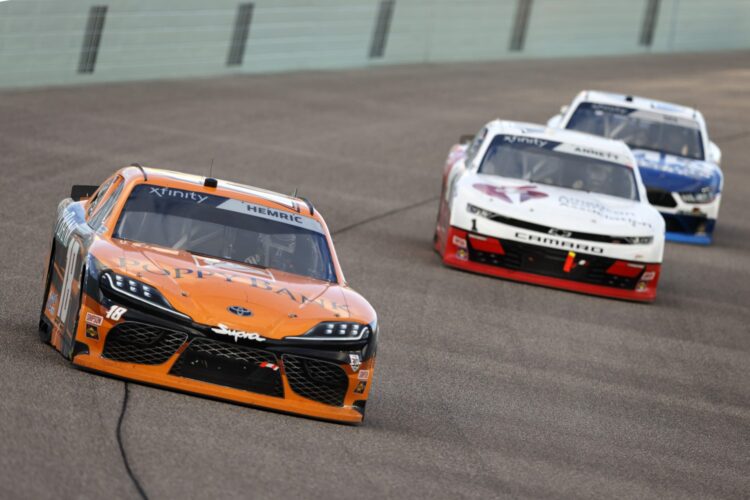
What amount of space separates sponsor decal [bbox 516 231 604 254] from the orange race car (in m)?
5.65

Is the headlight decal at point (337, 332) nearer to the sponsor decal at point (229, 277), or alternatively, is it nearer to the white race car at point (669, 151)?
the sponsor decal at point (229, 277)

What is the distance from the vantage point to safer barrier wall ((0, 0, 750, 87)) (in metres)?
26.4

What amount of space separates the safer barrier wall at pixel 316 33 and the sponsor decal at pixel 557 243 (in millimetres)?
12394

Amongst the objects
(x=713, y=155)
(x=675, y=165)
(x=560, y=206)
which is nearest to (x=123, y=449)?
(x=560, y=206)

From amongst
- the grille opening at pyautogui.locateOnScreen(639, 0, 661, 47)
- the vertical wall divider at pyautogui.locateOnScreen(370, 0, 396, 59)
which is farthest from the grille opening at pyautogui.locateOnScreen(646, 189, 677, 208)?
the grille opening at pyautogui.locateOnScreen(639, 0, 661, 47)

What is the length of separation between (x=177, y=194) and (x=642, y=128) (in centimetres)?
1204

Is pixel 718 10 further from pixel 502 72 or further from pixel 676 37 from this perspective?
pixel 502 72

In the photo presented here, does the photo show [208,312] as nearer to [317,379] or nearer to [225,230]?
[317,379]

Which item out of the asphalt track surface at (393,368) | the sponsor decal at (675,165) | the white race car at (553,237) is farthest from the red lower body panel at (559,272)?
the sponsor decal at (675,165)

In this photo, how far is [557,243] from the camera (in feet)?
50.0

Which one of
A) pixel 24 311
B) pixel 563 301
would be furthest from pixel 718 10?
pixel 24 311

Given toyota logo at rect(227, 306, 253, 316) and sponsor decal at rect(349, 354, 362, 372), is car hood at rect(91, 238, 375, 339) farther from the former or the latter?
sponsor decal at rect(349, 354, 362, 372)

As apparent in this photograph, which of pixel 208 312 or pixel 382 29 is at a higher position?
pixel 382 29

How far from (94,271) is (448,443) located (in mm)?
2231
